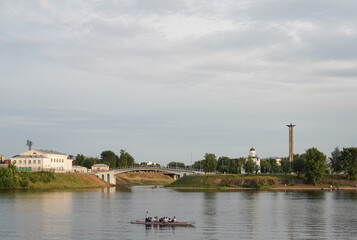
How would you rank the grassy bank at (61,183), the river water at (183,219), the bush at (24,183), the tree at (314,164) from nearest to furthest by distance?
the river water at (183,219), the bush at (24,183), the grassy bank at (61,183), the tree at (314,164)

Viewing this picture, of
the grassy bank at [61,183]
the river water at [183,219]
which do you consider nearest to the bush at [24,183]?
the grassy bank at [61,183]

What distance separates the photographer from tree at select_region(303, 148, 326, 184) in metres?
194

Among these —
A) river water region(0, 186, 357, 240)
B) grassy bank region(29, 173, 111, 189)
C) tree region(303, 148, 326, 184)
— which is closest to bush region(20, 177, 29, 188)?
grassy bank region(29, 173, 111, 189)

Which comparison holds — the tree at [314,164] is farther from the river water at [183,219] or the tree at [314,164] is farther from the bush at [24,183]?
the bush at [24,183]

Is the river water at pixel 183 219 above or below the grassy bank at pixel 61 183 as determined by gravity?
below

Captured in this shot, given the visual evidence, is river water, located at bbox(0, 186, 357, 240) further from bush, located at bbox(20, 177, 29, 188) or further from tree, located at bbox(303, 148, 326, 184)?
tree, located at bbox(303, 148, 326, 184)

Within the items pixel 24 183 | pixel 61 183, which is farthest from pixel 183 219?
pixel 61 183

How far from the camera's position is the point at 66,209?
104812 millimetres

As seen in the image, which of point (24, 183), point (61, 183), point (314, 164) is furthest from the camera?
point (314, 164)

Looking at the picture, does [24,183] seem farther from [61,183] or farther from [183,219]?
[183,219]

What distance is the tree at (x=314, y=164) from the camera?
194m

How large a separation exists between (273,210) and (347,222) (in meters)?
21.5

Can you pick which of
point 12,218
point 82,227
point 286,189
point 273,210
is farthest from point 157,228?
point 286,189

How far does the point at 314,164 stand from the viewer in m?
194
